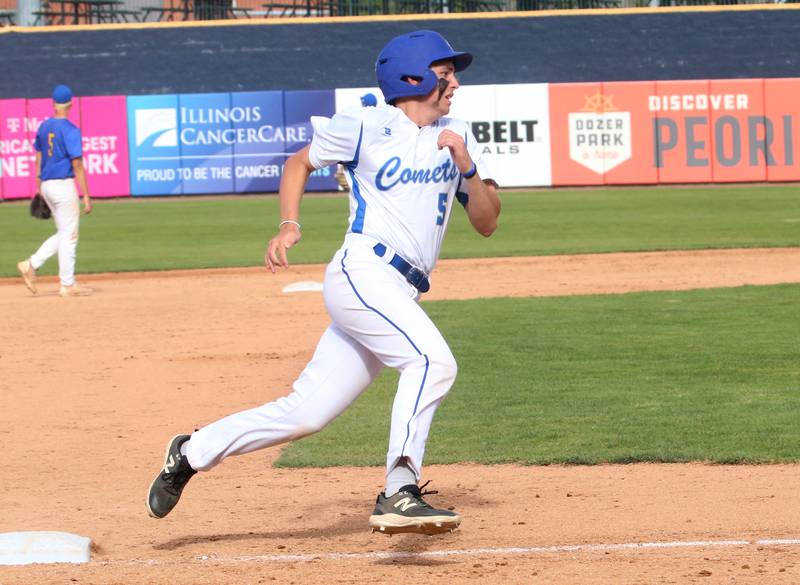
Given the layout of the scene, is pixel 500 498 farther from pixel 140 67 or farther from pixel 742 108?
pixel 140 67

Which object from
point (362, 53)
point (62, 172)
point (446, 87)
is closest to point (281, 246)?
point (446, 87)

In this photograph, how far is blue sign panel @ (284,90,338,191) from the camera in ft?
103

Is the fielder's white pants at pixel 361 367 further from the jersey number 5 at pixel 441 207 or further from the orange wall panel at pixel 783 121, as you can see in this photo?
the orange wall panel at pixel 783 121

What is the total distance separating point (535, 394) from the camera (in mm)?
8742

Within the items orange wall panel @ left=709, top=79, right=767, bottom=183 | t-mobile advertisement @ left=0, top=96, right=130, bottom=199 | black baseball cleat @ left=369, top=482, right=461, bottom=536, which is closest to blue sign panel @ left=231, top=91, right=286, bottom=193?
t-mobile advertisement @ left=0, top=96, right=130, bottom=199

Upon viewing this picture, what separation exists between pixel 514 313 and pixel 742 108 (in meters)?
18.7

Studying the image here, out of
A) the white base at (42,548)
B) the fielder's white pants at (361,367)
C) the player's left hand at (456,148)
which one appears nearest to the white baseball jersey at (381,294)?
the fielder's white pants at (361,367)

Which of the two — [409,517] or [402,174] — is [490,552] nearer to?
[409,517]

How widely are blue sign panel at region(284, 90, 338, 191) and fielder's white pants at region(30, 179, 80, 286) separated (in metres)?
16.4

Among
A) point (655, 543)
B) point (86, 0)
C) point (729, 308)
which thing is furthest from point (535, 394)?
point (86, 0)

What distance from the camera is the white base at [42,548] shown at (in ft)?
16.8

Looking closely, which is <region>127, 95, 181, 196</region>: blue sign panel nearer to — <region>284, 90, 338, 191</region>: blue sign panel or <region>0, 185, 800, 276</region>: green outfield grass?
<region>0, 185, 800, 276</region>: green outfield grass

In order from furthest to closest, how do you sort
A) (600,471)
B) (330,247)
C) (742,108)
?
(742,108), (330,247), (600,471)

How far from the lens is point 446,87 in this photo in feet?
16.6
